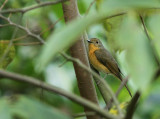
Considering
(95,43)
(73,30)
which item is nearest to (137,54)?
(73,30)

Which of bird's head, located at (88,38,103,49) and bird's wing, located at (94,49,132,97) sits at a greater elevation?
bird's head, located at (88,38,103,49)

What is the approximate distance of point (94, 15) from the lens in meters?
0.85

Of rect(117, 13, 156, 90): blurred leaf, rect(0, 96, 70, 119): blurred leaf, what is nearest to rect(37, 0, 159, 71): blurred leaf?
rect(117, 13, 156, 90): blurred leaf

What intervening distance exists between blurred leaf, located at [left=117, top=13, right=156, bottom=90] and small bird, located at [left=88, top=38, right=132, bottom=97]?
14.1 feet

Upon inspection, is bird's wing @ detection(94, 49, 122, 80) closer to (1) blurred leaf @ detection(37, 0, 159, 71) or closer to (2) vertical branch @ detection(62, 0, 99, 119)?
(2) vertical branch @ detection(62, 0, 99, 119)

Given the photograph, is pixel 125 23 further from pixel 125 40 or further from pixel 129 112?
pixel 129 112

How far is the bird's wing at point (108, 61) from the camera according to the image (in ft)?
17.1

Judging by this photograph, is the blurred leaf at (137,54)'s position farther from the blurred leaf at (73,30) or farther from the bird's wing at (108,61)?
the bird's wing at (108,61)

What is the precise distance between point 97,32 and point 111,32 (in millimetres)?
1060

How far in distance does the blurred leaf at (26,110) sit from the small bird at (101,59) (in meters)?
4.15

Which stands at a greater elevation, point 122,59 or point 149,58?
point 149,58

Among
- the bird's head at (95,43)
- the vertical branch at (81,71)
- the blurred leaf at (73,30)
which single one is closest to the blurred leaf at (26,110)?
the blurred leaf at (73,30)

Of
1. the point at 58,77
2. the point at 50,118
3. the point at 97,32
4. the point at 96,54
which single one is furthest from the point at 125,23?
the point at 96,54

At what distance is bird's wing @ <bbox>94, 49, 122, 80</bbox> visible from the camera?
17.1 feet
